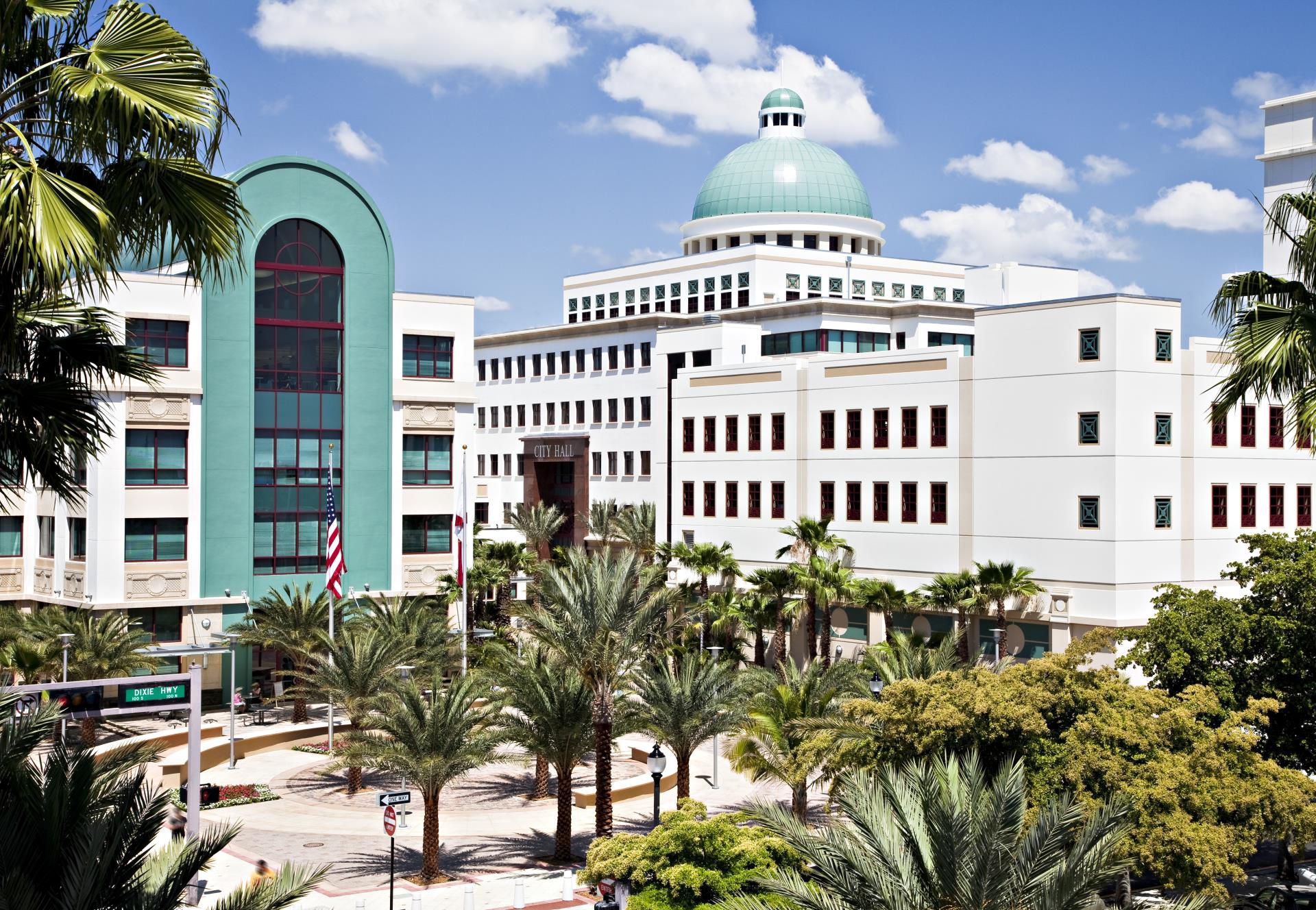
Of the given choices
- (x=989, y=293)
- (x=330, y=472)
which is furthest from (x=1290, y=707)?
(x=989, y=293)

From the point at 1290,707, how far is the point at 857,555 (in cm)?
2825

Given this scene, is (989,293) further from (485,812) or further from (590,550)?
(485,812)

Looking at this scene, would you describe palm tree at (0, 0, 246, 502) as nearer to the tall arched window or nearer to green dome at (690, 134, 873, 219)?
the tall arched window

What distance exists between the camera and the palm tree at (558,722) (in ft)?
111

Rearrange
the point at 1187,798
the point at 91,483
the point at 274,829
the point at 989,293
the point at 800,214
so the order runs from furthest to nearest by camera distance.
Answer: the point at 800,214 < the point at 989,293 < the point at 91,483 < the point at 274,829 < the point at 1187,798

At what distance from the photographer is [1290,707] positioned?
28.8 metres

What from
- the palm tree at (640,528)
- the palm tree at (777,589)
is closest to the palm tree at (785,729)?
the palm tree at (777,589)

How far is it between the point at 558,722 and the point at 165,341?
27713mm

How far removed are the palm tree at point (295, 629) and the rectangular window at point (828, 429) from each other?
21.1 meters

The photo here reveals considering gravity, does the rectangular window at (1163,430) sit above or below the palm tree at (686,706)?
above

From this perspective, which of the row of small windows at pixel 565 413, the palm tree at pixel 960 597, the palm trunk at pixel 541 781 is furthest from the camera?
the row of small windows at pixel 565 413

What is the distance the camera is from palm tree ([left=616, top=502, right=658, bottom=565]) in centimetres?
7038

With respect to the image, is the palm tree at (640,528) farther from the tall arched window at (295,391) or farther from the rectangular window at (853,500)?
the tall arched window at (295,391)

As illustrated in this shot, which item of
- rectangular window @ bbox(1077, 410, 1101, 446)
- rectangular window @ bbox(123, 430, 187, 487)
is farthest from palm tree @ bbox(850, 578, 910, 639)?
rectangular window @ bbox(123, 430, 187, 487)
